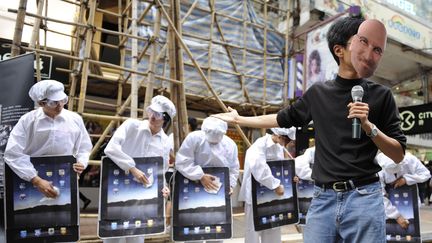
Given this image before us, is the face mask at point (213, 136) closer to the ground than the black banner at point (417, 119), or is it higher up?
closer to the ground

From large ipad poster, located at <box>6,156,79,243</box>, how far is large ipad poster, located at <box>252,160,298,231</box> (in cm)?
189

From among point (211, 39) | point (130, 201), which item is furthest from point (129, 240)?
point (211, 39)

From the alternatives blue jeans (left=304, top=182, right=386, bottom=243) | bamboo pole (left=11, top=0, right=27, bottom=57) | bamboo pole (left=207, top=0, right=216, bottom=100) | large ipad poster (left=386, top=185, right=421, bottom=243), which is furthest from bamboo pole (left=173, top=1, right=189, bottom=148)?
blue jeans (left=304, top=182, right=386, bottom=243)

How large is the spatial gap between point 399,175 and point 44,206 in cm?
409

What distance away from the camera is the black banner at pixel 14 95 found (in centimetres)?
376

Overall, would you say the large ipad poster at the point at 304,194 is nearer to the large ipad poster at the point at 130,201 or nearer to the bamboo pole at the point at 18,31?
the large ipad poster at the point at 130,201

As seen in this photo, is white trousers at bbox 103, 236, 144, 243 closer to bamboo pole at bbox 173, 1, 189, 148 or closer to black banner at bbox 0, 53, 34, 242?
black banner at bbox 0, 53, 34, 242

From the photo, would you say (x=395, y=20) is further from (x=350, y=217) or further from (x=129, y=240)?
(x=350, y=217)

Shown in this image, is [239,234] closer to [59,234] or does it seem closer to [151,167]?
[151,167]

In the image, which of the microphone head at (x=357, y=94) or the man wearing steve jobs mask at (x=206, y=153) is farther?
the man wearing steve jobs mask at (x=206, y=153)

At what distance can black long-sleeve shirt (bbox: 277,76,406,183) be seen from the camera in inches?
69.1

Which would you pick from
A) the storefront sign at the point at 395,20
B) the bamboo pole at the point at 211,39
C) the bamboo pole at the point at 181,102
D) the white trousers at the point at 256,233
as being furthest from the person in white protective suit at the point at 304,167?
the storefront sign at the point at 395,20

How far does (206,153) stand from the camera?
4281 mm

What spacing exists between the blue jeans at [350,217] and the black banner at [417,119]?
366 inches
